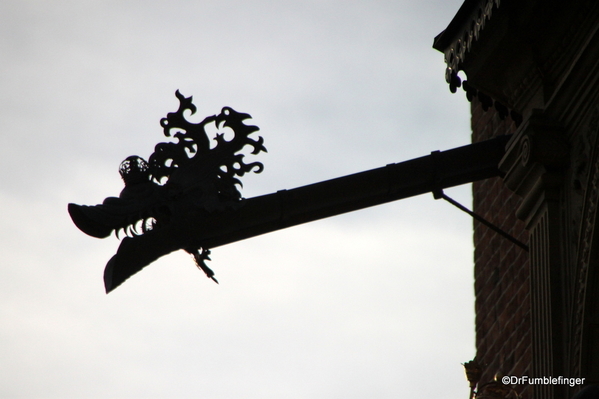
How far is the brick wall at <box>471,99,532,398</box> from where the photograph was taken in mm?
6891

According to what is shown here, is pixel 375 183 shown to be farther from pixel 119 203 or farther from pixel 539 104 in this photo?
pixel 119 203

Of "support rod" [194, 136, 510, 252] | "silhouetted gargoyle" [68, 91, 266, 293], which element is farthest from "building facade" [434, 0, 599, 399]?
"silhouetted gargoyle" [68, 91, 266, 293]

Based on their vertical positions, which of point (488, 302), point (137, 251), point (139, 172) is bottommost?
point (137, 251)

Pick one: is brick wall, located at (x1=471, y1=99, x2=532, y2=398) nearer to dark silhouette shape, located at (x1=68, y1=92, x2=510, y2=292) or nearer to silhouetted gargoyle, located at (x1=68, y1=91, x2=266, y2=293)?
dark silhouette shape, located at (x1=68, y1=92, x2=510, y2=292)

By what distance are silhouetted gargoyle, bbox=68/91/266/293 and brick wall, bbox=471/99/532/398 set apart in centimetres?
253

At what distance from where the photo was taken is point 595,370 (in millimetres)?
4277

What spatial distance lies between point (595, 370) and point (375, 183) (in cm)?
165

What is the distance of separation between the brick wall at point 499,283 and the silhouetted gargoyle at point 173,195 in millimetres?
2527

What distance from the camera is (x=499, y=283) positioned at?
7.50 metres

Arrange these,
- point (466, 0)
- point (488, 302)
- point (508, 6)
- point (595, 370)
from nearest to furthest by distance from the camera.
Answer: point (595, 370), point (508, 6), point (466, 0), point (488, 302)

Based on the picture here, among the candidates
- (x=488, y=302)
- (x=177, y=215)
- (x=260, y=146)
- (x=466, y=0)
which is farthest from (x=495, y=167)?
(x=488, y=302)

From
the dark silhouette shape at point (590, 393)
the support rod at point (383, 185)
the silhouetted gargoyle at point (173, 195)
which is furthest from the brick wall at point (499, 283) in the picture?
the dark silhouette shape at point (590, 393)

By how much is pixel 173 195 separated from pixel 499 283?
3.23m

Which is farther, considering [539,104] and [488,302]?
[488,302]
